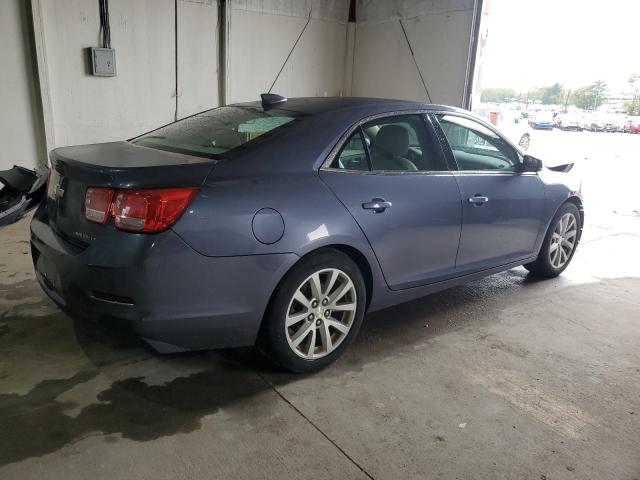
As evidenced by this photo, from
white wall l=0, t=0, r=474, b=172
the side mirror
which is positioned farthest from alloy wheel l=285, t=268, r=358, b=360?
white wall l=0, t=0, r=474, b=172

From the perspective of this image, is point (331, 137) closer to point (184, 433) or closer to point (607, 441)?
point (184, 433)

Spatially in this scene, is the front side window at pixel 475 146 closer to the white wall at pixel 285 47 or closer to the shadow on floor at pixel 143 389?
the shadow on floor at pixel 143 389

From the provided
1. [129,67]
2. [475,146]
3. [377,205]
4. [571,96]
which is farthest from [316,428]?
[571,96]

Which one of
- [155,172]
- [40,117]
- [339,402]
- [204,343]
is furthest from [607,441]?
[40,117]

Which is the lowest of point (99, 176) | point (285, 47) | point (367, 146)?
point (99, 176)

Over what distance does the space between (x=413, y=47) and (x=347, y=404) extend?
7048mm

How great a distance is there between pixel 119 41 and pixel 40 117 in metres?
1.41

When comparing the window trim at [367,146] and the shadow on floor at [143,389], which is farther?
the window trim at [367,146]

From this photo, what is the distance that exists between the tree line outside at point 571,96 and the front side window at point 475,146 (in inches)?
236

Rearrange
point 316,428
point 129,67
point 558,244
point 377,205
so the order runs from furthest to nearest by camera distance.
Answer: point 129,67 < point 558,244 < point 377,205 < point 316,428

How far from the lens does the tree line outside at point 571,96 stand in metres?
9.59

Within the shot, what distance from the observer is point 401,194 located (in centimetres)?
Answer: 283

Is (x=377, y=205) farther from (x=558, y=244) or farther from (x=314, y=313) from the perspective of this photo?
(x=558, y=244)

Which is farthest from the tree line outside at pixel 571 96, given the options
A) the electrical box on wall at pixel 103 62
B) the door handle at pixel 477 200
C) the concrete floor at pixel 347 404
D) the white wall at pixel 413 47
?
the concrete floor at pixel 347 404
